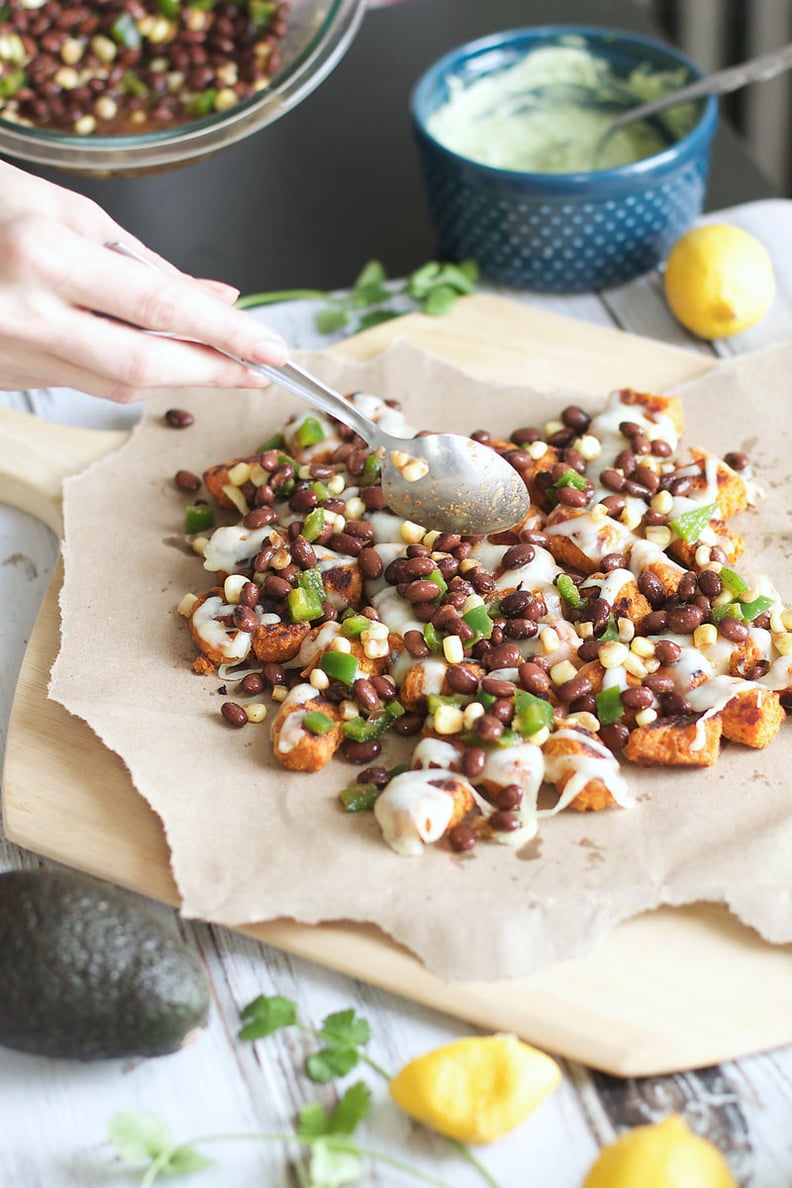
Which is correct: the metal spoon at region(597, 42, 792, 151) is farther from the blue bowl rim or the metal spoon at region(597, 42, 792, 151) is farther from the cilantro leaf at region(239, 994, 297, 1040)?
the cilantro leaf at region(239, 994, 297, 1040)

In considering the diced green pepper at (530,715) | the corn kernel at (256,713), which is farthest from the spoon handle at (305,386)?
the diced green pepper at (530,715)

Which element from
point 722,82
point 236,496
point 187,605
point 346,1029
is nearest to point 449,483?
point 236,496

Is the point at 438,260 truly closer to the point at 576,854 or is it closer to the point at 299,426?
the point at 299,426

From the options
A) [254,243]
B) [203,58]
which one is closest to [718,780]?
[254,243]

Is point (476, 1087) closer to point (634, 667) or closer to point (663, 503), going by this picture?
point (634, 667)

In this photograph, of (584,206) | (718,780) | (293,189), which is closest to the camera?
(718,780)
